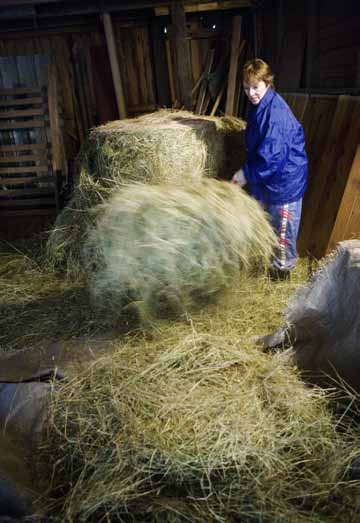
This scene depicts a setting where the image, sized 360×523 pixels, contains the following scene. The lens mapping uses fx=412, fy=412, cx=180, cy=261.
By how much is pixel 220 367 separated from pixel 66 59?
5.58 meters

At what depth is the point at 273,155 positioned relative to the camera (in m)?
3.13

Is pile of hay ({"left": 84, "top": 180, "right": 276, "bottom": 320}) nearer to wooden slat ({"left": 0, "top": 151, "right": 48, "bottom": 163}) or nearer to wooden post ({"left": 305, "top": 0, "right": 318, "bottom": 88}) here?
wooden post ({"left": 305, "top": 0, "right": 318, "bottom": 88})

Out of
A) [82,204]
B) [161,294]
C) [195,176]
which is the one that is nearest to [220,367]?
[161,294]

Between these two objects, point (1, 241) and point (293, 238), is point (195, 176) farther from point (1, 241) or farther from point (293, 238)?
point (1, 241)

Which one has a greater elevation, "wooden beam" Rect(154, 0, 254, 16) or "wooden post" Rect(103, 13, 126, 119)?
"wooden beam" Rect(154, 0, 254, 16)

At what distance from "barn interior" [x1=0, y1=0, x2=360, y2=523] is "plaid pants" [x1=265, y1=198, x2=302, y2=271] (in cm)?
21

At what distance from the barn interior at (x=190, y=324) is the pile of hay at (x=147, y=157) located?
0.02 metres

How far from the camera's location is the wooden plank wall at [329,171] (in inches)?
139

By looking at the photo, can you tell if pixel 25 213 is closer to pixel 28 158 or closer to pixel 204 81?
pixel 28 158

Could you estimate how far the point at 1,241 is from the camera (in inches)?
212

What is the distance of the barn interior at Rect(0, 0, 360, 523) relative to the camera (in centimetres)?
175

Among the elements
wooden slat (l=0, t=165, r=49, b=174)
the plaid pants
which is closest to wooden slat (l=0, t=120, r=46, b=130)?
wooden slat (l=0, t=165, r=49, b=174)

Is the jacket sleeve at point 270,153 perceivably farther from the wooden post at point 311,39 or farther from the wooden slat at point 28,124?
the wooden slat at point 28,124

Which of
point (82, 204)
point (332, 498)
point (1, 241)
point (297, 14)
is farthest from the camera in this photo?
point (1, 241)
